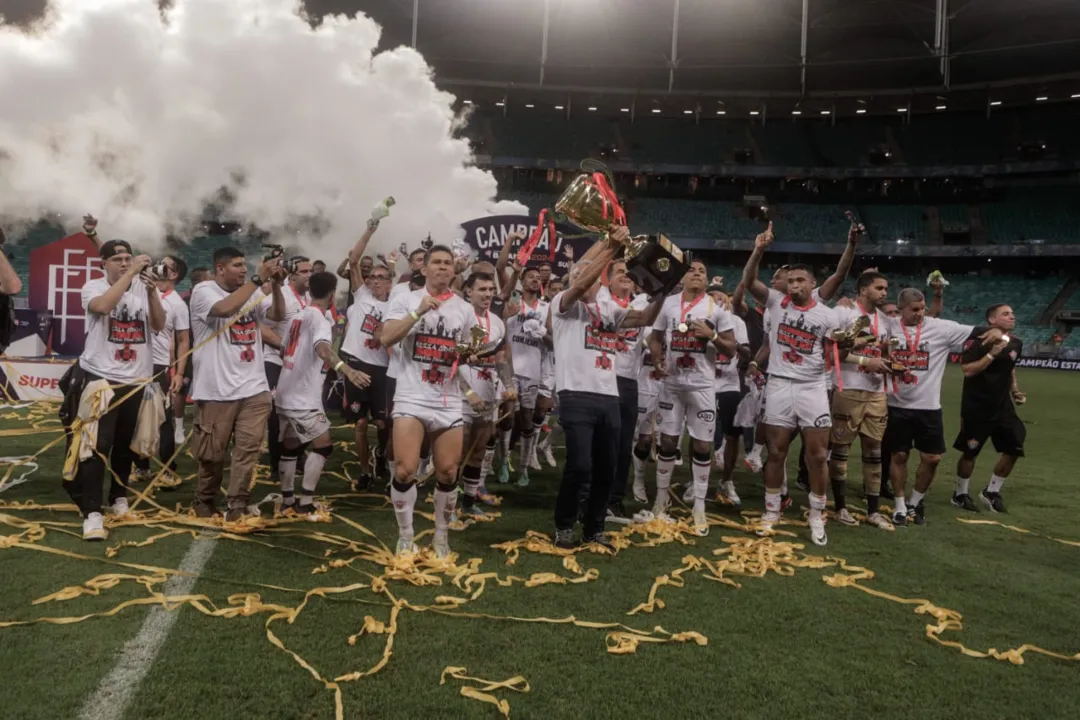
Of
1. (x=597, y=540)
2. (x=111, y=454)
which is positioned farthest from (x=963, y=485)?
(x=111, y=454)

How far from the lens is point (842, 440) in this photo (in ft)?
24.1

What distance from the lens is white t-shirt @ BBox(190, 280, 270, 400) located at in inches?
233

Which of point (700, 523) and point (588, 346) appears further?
point (700, 523)

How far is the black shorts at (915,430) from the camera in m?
7.36

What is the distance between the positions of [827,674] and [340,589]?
2.90m

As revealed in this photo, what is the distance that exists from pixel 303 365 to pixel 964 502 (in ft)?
23.5

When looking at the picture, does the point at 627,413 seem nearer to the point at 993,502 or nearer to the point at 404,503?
the point at 404,503

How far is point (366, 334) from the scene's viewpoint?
773 centimetres

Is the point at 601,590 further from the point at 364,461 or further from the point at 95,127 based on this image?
the point at 95,127

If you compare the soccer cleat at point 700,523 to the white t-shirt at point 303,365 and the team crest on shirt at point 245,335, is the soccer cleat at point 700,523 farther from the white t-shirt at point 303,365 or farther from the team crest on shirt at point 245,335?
the team crest on shirt at point 245,335

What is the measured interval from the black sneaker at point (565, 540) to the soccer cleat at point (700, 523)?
1.26 meters

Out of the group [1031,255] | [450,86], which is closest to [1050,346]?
[1031,255]

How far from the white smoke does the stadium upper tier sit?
1972cm

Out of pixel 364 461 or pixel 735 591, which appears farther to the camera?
pixel 364 461
